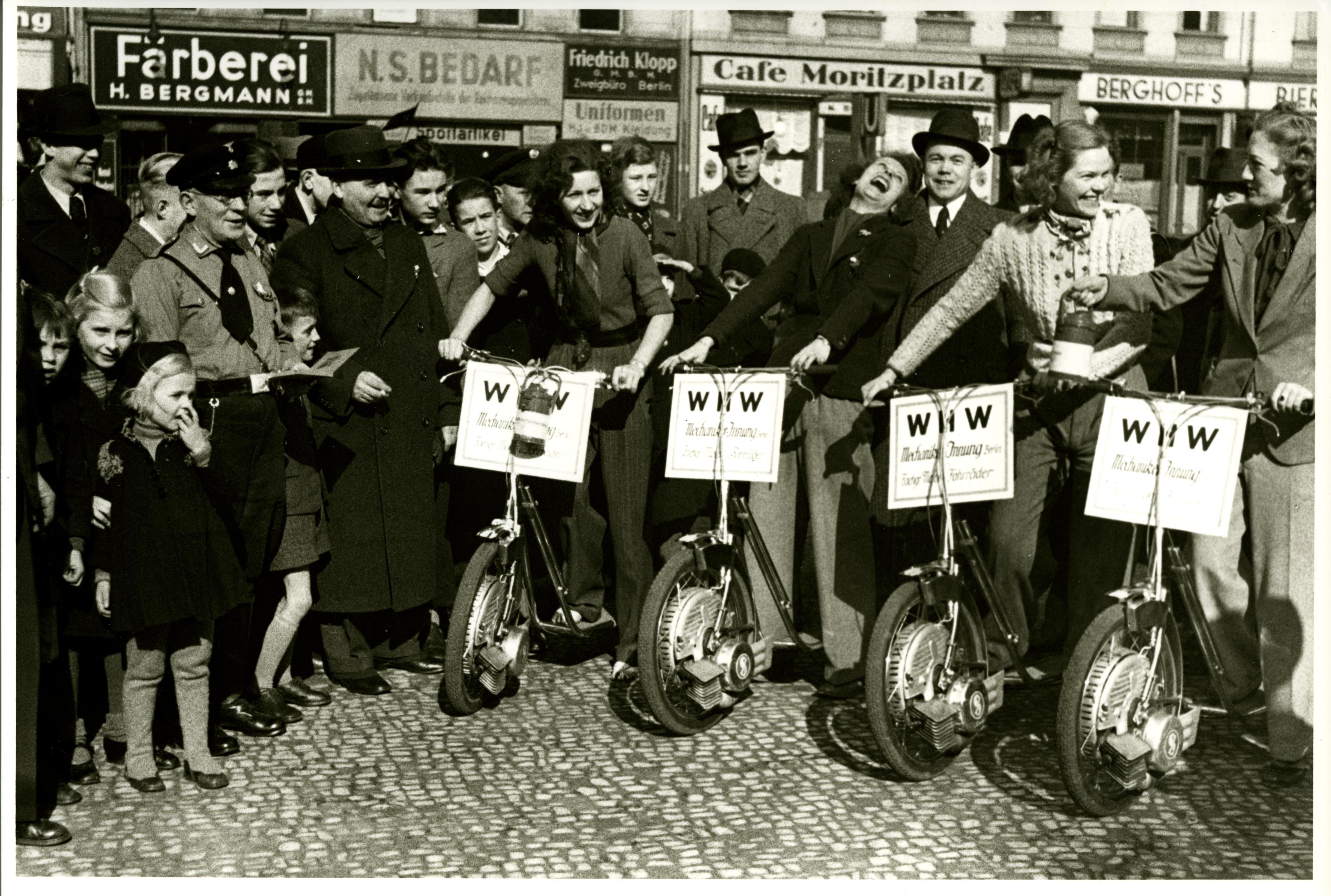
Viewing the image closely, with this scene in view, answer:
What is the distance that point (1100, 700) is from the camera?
5168 millimetres

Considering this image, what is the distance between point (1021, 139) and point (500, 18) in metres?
5.42

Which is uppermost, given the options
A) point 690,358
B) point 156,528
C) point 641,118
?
point 641,118

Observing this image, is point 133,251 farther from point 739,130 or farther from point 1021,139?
point 1021,139

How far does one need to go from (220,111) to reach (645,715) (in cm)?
800

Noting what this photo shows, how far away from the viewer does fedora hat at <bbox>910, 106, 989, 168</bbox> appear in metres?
6.88

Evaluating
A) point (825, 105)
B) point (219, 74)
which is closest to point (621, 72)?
point (825, 105)

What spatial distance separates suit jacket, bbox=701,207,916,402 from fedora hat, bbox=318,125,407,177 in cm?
149

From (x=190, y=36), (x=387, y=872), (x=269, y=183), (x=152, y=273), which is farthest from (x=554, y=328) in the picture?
(x=190, y=36)

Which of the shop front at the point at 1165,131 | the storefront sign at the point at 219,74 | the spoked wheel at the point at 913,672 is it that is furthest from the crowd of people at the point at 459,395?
the storefront sign at the point at 219,74

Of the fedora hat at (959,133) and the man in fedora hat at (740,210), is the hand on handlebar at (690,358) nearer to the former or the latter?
the fedora hat at (959,133)

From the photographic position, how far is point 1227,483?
521 centimetres

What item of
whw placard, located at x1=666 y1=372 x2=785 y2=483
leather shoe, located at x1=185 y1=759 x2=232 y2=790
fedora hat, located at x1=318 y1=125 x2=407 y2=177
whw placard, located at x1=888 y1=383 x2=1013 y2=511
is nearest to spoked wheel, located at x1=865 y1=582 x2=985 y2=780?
whw placard, located at x1=888 y1=383 x2=1013 y2=511

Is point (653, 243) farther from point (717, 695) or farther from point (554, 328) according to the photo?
point (717, 695)

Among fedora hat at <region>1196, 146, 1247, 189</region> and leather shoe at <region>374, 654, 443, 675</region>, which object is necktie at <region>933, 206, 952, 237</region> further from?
leather shoe at <region>374, 654, 443, 675</region>
